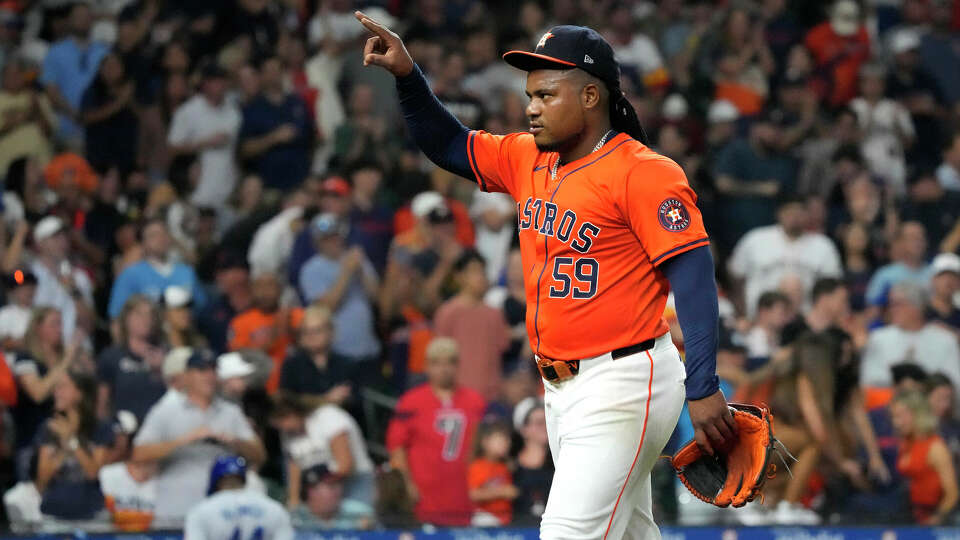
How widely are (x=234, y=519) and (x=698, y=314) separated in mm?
3755

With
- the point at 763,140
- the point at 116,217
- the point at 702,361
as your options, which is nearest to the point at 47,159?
the point at 116,217

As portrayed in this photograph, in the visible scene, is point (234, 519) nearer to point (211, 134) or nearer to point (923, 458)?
point (923, 458)

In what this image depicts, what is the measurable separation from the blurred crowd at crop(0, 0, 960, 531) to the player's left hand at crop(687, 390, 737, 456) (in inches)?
157

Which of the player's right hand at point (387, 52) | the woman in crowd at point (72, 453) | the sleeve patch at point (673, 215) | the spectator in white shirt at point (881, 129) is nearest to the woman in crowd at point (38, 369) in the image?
the woman in crowd at point (72, 453)

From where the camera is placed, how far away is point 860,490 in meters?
9.39

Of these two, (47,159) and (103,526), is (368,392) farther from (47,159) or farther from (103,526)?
(47,159)

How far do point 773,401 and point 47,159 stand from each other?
221 inches

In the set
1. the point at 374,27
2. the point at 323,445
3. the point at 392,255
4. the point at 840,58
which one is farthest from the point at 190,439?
the point at 840,58

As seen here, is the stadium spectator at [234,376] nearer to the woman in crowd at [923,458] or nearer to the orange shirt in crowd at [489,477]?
the orange shirt in crowd at [489,477]

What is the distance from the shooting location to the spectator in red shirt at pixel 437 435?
29.5 ft

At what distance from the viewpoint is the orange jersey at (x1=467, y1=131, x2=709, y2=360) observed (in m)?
4.61

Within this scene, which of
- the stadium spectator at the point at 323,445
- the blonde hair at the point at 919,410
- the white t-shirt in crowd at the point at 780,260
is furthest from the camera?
the white t-shirt in crowd at the point at 780,260

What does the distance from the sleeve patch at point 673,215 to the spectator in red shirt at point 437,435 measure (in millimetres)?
4523

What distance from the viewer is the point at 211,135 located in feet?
39.6
